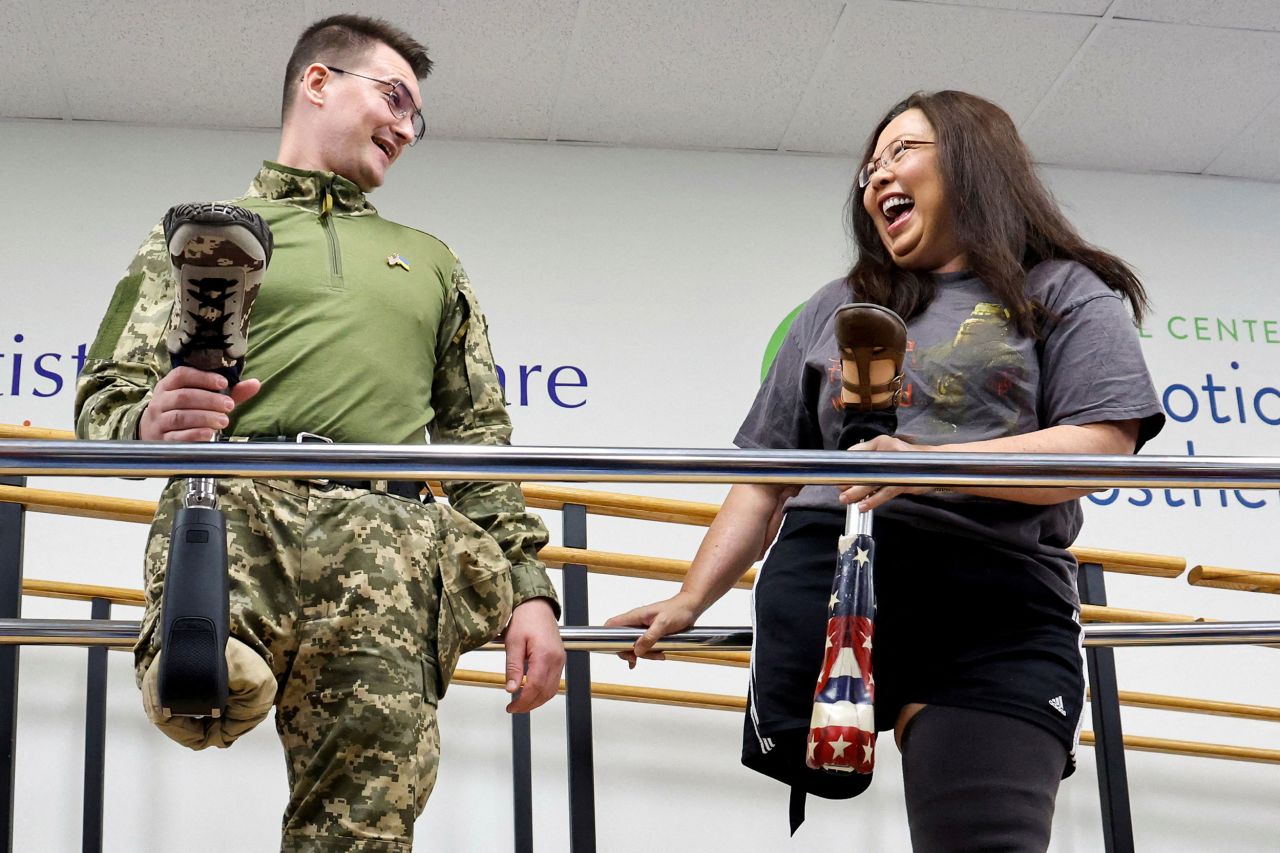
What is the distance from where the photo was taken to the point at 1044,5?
395cm

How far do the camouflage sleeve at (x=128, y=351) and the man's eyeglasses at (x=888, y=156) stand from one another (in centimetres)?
88

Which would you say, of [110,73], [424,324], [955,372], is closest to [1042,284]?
[955,372]

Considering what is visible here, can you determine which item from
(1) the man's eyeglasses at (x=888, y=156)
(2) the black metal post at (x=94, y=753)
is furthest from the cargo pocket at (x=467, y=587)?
(2) the black metal post at (x=94, y=753)

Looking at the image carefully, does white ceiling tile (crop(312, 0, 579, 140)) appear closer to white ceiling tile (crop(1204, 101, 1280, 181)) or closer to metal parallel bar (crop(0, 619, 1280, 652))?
white ceiling tile (crop(1204, 101, 1280, 181))

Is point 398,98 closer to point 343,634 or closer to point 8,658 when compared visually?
point 343,634

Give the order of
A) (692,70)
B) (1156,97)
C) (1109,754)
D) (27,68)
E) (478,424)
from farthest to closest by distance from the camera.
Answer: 1. (1156,97)
2. (692,70)
3. (27,68)
4. (1109,754)
5. (478,424)

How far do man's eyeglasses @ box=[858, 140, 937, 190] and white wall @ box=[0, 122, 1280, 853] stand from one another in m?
2.03

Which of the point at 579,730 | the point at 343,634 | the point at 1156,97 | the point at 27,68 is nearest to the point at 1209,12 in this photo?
the point at 1156,97

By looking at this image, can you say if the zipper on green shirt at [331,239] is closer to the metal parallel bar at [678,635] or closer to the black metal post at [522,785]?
the metal parallel bar at [678,635]

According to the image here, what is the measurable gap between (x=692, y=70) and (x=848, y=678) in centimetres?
304

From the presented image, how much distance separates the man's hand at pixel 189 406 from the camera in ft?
4.55

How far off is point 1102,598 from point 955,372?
117cm

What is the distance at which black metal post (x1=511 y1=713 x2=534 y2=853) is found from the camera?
8.51 ft

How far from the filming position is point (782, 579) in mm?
1621
